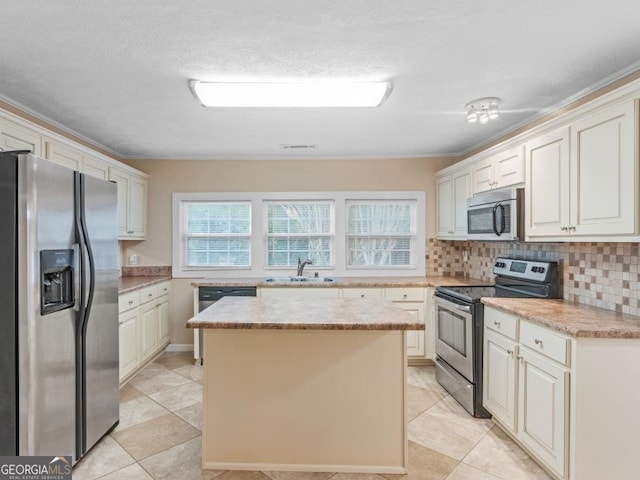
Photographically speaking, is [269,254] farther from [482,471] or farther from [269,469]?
[482,471]

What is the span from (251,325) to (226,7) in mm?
1484

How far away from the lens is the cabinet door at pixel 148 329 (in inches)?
139

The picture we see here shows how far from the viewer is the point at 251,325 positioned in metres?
1.86

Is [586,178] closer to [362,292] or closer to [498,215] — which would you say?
[498,215]

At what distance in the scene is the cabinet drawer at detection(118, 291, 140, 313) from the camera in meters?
3.04

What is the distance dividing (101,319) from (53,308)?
0.43m

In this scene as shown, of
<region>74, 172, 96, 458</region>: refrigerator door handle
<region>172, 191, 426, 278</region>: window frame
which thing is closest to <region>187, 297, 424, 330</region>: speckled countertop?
<region>74, 172, 96, 458</region>: refrigerator door handle

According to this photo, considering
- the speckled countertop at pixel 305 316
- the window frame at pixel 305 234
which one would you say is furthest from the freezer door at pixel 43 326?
the window frame at pixel 305 234

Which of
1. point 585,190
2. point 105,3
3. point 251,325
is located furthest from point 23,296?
point 585,190

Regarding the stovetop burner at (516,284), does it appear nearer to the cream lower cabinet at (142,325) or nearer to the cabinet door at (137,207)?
the cream lower cabinet at (142,325)

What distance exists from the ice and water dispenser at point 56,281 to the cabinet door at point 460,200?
130 inches

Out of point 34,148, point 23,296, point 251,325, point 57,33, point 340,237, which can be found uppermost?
point 57,33

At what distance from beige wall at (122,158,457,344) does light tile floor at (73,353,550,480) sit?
150cm

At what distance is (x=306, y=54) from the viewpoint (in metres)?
1.89
